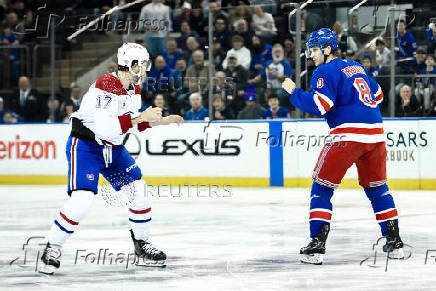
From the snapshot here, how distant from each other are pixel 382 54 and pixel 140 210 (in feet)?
24.0

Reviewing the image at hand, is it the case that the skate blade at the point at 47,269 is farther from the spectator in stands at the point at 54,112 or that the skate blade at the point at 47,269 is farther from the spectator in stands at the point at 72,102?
the spectator in stands at the point at 54,112

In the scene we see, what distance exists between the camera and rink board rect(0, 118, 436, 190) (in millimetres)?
12969

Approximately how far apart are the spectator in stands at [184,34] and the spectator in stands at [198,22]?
56 mm

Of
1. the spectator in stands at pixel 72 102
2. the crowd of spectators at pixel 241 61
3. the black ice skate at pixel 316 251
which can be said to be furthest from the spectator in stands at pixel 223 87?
the black ice skate at pixel 316 251

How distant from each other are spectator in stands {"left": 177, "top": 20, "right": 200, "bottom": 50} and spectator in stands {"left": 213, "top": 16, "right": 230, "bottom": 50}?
1.09 ft

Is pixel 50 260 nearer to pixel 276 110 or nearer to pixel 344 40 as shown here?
pixel 344 40

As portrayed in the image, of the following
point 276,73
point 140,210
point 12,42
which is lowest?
point 140,210

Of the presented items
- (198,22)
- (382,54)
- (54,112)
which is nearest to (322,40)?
(382,54)

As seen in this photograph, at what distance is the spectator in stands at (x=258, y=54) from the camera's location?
13742mm

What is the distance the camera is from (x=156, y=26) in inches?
571

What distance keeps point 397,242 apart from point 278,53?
23.9 ft

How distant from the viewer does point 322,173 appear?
21.1 feet

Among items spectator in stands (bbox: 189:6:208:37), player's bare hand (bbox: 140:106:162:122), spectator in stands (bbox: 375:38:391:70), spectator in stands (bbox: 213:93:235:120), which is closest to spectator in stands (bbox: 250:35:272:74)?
spectator in stands (bbox: 213:93:235:120)

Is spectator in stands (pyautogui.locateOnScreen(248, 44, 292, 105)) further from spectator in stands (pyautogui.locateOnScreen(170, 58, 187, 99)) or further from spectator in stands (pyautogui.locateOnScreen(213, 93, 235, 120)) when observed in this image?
spectator in stands (pyautogui.locateOnScreen(170, 58, 187, 99))
